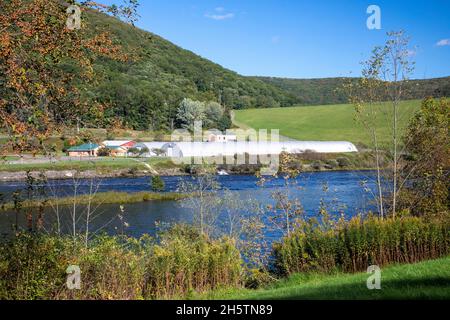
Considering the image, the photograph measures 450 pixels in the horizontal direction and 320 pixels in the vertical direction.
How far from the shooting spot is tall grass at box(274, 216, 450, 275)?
39.2ft

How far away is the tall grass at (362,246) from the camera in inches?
471

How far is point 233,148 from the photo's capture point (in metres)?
78.2

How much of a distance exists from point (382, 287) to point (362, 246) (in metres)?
3.02

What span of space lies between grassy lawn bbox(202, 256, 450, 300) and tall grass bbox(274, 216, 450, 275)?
0.73 meters

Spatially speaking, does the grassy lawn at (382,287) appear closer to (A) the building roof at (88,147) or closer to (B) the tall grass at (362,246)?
(B) the tall grass at (362,246)

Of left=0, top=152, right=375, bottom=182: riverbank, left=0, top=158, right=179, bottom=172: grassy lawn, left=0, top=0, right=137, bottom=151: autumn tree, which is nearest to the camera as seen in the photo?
left=0, top=0, right=137, bottom=151: autumn tree

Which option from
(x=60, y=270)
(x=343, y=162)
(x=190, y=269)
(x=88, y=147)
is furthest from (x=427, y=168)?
(x=343, y=162)

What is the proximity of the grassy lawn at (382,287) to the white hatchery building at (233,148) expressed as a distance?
58606 millimetres

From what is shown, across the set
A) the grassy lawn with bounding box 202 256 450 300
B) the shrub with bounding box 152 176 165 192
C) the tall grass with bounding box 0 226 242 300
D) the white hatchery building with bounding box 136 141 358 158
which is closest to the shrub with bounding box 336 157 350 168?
the white hatchery building with bounding box 136 141 358 158

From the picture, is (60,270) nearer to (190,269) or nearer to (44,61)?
(190,269)

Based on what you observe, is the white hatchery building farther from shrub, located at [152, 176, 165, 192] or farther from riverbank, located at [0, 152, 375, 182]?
shrub, located at [152, 176, 165, 192]

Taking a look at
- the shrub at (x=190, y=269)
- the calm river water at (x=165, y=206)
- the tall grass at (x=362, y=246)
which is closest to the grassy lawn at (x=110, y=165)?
the calm river water at (x=165, y=206)
